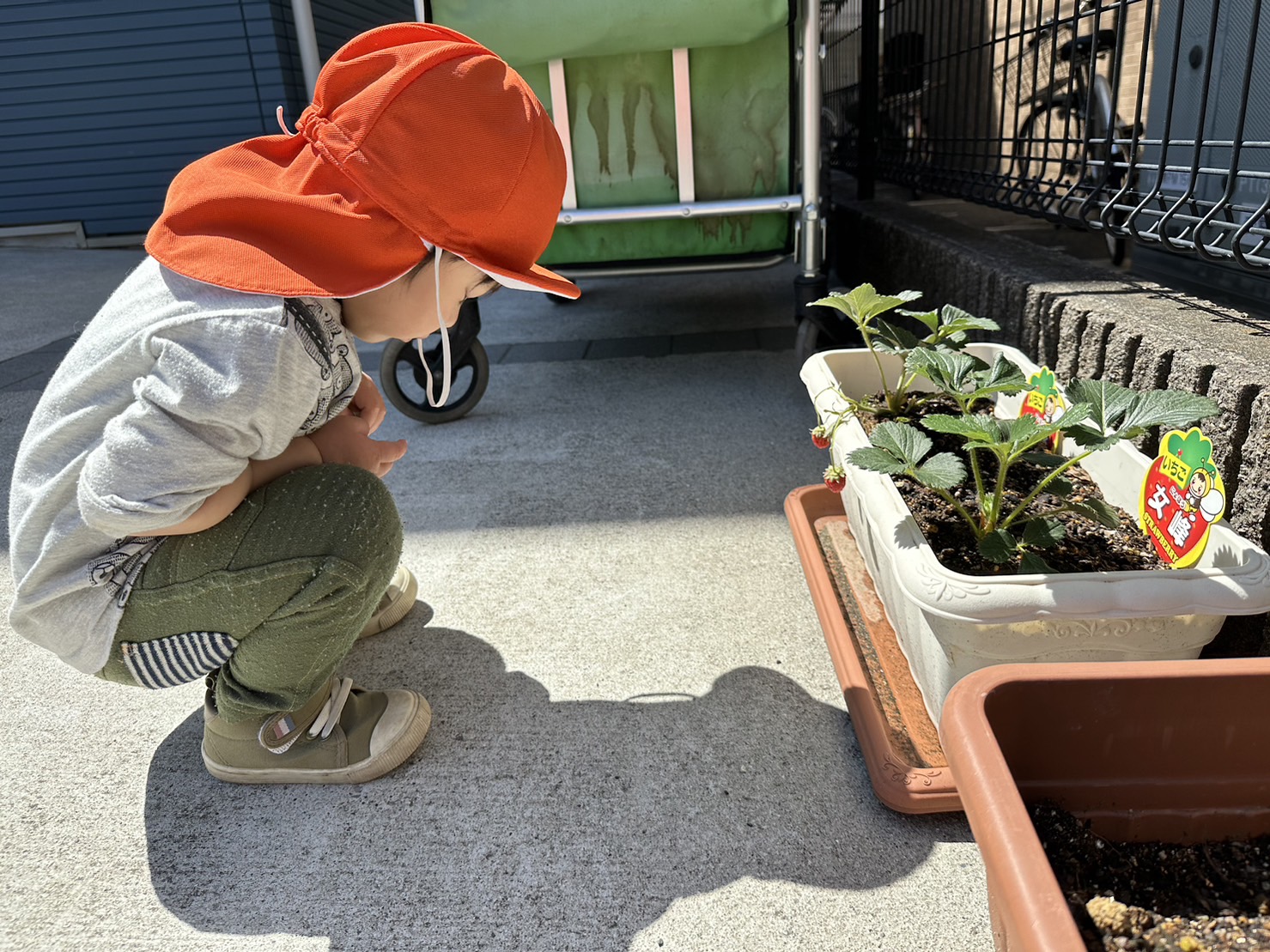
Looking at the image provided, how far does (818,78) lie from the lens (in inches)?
91.4

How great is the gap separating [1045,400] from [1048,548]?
0.36 m

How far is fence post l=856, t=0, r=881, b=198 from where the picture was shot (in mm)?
3442

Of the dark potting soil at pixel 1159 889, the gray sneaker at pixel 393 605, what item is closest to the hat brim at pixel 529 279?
the gray sneaker at pixel 393 605

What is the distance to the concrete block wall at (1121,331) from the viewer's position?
1157mm

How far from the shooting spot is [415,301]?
3.59ft

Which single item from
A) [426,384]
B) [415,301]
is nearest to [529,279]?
[415,301]

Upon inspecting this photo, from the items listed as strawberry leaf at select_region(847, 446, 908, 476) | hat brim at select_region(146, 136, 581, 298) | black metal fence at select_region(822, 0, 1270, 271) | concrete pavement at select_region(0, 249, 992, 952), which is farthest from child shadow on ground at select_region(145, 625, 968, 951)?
black metal fence at select_region(822, 0, 1270, 271)

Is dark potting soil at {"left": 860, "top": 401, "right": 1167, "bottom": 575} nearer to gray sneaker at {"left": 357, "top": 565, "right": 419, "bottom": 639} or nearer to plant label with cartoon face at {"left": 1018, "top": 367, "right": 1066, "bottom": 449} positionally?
plant label with cartoon face at {"left": 1018, "top": 367, "right": 1066, "bottom": 449}

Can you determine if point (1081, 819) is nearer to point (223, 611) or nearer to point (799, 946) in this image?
point (799, 946)

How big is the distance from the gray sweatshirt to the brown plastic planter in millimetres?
764

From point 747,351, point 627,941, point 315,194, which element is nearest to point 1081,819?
point 627,941

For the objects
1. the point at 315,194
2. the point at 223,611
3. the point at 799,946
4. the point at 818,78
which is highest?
the point at 818,78

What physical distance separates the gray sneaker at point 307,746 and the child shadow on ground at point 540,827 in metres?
0.02

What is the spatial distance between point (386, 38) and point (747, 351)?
2168 mm
